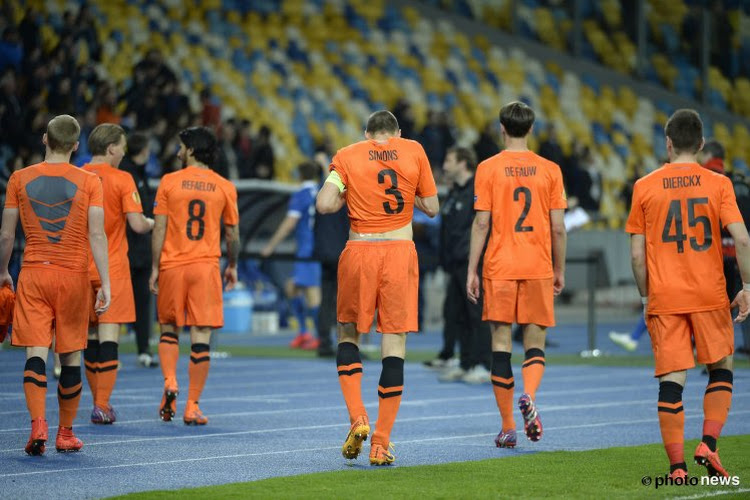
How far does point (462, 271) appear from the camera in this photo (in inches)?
557

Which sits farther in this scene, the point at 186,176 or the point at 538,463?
the point at 186,176

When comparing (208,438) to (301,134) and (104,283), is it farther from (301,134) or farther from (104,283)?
(301,134)

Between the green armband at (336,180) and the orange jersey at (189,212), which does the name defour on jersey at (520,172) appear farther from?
the orange jersey at (189,212)

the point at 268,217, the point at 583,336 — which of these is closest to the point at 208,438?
the point at 268,217

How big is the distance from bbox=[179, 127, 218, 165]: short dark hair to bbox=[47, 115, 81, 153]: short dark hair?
2022 millimetres

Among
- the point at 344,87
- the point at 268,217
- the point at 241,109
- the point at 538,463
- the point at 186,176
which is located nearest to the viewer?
the point at 538,463

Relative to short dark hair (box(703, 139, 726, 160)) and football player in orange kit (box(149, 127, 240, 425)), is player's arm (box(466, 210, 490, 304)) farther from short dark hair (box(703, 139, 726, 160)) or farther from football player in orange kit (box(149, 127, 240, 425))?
short dark hair (box(703, 139, 726, 160))

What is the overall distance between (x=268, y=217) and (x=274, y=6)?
37.0 ft

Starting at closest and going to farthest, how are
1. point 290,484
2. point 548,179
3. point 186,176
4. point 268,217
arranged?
point 290,484
point 548,179
point 186,176
point 268,217

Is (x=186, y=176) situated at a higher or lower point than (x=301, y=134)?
lower

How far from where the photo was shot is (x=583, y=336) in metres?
22.2

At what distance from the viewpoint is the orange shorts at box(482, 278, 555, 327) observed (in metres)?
9.27

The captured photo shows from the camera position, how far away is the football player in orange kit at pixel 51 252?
853 cm

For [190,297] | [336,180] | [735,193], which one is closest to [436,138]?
[735,193]
